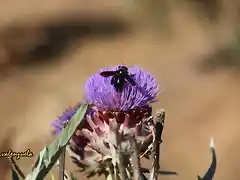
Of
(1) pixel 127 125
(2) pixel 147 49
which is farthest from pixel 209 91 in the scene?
(1) pixel 127 125

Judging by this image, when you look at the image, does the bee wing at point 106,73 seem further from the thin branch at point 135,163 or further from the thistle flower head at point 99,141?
the thin branch at point 135,163

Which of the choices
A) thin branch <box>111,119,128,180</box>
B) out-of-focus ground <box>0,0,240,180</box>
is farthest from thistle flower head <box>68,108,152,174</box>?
out-of-focus ground <box>0,0,240,180</box>

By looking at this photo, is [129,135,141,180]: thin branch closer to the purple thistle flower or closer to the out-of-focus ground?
the purple thistle flower

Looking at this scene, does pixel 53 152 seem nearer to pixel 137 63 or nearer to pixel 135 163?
pixel 135 163

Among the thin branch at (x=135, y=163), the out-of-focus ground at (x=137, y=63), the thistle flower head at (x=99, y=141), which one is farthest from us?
the out-of-focus ground at (x=137, y=63)

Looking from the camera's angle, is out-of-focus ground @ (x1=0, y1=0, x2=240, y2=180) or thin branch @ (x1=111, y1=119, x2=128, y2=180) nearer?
thin branch @ (x1=111, y1=119, x2=128, y2=180)

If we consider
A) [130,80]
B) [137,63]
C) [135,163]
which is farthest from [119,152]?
[137,63]

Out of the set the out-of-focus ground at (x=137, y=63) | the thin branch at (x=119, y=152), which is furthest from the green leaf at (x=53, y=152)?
the out-of-focus ground at (x=137, y=63)
